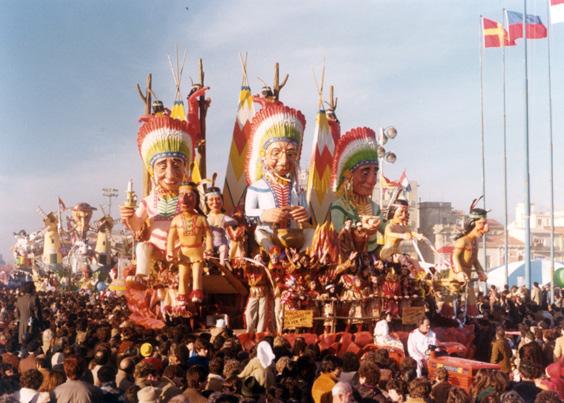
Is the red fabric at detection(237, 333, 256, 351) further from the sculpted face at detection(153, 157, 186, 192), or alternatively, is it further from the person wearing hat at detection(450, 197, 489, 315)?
the person wearing hat at detection(450, 197, 489, 315)

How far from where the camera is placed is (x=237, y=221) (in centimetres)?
1441

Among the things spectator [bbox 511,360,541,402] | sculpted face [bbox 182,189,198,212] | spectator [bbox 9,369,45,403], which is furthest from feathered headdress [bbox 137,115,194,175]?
spectator [bbox 511,360,541,402]

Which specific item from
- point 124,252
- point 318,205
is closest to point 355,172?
point 318,205

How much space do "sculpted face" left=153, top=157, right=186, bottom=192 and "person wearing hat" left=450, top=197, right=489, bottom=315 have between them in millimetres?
6036

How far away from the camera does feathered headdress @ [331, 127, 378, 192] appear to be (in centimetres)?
1670

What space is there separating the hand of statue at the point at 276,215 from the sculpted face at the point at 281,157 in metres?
1.08

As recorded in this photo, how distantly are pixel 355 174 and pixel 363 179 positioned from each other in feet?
0.74

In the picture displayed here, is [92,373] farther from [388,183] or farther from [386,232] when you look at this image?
[388,183]

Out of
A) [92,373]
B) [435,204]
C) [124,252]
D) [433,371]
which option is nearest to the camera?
[92,373]

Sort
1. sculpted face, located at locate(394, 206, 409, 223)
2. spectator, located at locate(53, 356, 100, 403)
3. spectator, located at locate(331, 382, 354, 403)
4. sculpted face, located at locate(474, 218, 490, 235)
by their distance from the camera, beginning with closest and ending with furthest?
spectator, located at locate(331, 382, 354, 403) < spectator, located at locate(53, 356, 100, 403) < sculpted face, located at locate(474, 218, 490, 235) < sculpted face, located at locate(394, 206, 409, 223)

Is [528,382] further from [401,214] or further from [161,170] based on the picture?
[161,170]

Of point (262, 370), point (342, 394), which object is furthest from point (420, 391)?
point (262, 370)

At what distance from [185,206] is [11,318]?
5582mm

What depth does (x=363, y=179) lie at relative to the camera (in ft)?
55.1
